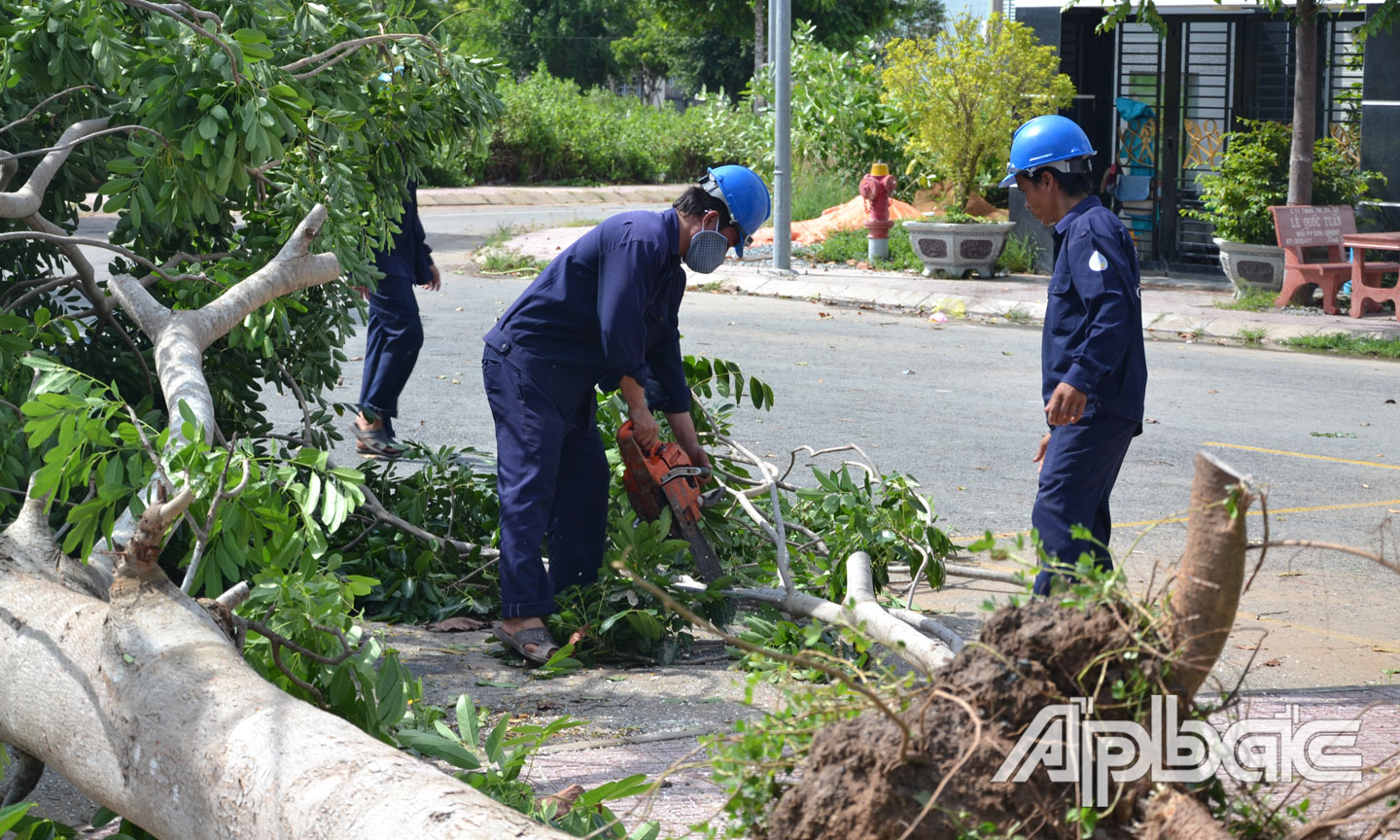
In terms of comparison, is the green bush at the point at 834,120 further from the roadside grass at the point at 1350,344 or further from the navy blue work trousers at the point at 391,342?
the navy blue work trousers at the point at 391,342

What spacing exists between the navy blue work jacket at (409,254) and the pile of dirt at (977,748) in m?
6.29

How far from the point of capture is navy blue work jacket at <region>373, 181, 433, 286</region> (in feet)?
26.0

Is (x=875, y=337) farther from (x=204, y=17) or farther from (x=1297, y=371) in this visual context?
(x=204, y=17)

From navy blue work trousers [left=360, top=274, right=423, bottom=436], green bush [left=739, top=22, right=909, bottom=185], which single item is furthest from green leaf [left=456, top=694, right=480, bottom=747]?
green bush [left=739, top=22, right=909, bottom=185]

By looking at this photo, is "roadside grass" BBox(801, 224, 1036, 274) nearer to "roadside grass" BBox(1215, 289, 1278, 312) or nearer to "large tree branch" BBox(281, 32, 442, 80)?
"roadside grass" BBox(1215, 289, 1278, 312)

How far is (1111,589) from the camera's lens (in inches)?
75.1

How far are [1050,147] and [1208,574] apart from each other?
10.4 feet

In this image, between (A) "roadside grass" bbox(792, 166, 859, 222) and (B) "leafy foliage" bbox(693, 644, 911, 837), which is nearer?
(B) "leafy foliage" bbox(693, 644, 911, 837)

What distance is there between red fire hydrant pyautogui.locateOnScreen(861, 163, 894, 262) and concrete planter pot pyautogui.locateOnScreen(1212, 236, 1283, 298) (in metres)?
4.07

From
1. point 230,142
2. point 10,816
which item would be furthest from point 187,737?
point 230,142

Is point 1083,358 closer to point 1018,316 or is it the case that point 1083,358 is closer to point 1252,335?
point 1252,335

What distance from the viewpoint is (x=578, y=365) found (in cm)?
480

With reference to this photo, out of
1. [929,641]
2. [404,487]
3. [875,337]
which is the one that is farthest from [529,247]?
[929,641]

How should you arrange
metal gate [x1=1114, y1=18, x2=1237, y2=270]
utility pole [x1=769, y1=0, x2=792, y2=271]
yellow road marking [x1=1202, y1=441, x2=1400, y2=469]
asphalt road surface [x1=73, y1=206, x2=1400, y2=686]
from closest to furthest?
asphalt road surface [x1=73, y1=206, x2=1400, y2=686] → yellow road marking [x1=1202, y1=441, x2=1400, y2=469] → utility pole [x1=769, y1=0, x2=792, y2=271] → metal gate [x1=1114, y1=18, x2=1237, y2=270]
